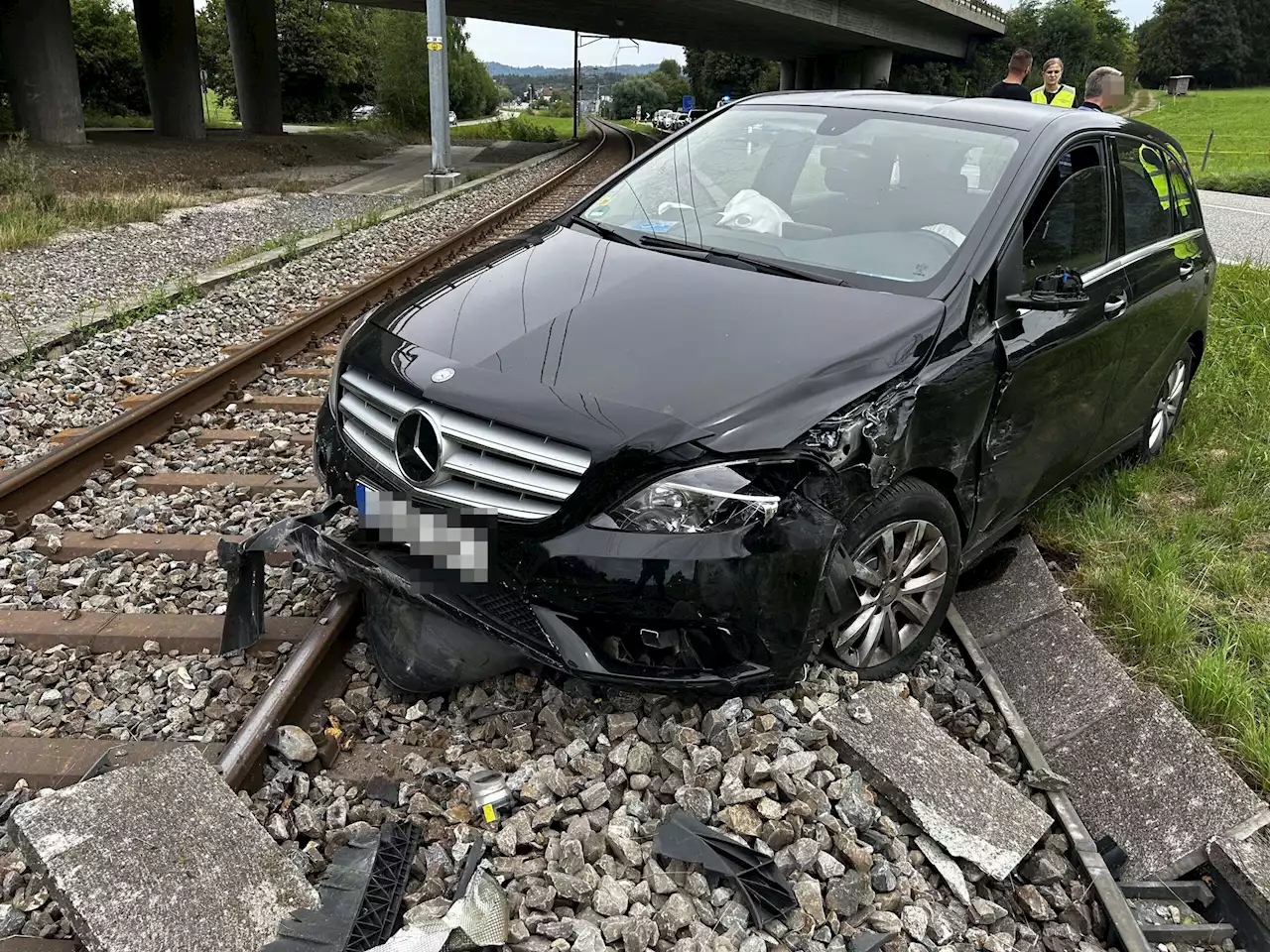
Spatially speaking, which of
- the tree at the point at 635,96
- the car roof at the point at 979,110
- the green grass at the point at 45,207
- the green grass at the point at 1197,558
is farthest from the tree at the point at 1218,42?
the car roof at the point at 979,110

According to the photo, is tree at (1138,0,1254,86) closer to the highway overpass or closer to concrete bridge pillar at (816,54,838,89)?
the highway overpass

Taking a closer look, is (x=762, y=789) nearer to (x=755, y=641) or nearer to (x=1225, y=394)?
(x=755, y=641)

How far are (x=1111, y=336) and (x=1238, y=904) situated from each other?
2228 mm

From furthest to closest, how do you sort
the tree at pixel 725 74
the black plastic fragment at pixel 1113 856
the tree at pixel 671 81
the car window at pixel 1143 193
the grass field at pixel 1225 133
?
the tree at pixel 671 81 → the tree at pixel 725 74 → the grass field at pixel 1225 133 → the car window at pixel 1143 193 → the black plastic fragment at pixel 1113 856

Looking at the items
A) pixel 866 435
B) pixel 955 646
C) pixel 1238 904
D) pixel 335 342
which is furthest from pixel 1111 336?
pixel 335 342

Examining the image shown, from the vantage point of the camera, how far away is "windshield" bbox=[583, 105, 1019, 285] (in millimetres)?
3375

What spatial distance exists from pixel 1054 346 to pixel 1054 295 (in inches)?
12.9

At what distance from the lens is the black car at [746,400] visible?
249 centimetres

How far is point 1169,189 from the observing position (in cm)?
467

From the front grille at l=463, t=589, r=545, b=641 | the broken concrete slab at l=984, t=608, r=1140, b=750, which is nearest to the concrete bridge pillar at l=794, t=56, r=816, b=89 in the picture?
the broken concrete slab at l=984, t=608, r=1140, b=750

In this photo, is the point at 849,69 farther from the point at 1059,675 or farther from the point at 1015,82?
the point at 1059,675

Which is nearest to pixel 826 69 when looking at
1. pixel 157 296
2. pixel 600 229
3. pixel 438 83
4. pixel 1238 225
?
pixel 438 83

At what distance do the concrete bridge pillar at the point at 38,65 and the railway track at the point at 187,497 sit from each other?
21066 millimetres

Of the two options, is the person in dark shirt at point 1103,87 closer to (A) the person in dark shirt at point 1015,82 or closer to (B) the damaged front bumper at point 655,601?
(A) the person in dark shirt at point 1015,82
